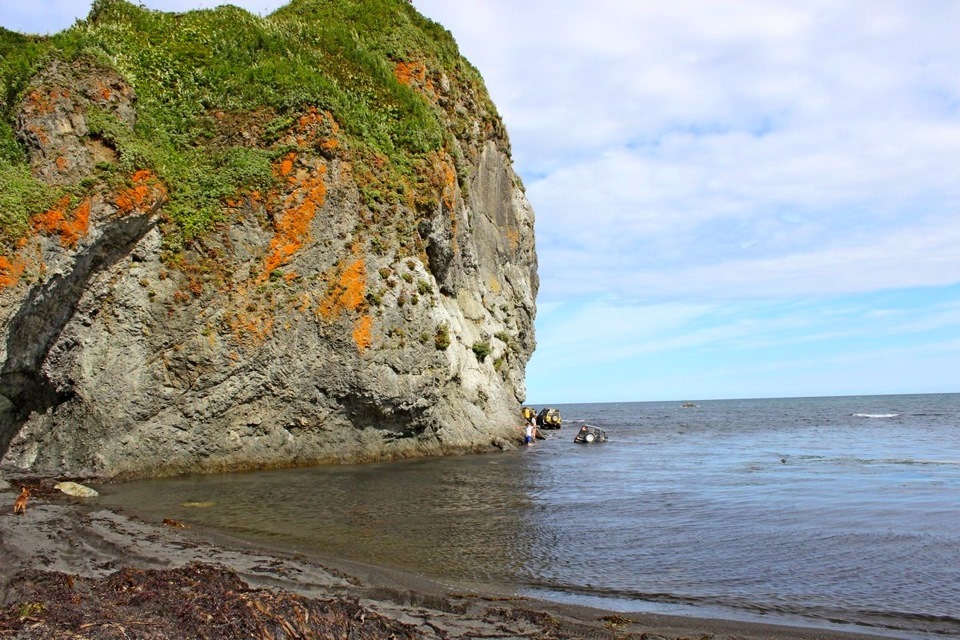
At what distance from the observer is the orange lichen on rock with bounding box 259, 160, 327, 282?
72.7 feet

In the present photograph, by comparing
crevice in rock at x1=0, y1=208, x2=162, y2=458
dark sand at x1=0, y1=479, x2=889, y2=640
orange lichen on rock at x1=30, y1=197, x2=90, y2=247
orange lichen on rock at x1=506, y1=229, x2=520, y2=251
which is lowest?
dark sand at x1=0, y1=479, x2=889, y2=640

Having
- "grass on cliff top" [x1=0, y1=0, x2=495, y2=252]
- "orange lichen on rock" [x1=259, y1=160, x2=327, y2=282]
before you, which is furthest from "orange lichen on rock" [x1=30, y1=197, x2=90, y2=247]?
"orange lichen on rock" [x1=259, y1=160, x2=327, y2=282]

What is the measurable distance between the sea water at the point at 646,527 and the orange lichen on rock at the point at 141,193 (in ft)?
26.2

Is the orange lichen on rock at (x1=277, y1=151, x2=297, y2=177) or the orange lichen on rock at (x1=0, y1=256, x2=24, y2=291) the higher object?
the orange lichen on rock at (x1=277, y1=151, x2=297, y2=177)

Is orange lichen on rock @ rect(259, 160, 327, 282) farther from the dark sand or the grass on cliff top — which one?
the dark sand

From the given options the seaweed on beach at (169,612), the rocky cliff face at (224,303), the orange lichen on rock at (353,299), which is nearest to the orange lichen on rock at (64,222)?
the rocky cliff face at (224,303)

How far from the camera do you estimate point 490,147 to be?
122 ft

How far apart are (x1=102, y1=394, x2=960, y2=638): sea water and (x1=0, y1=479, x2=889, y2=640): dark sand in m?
0.75

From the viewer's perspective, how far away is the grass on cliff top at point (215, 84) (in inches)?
814

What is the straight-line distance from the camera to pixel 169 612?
5.77 metres

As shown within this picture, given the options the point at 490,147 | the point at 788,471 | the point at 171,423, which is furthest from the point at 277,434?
the point at 490,147

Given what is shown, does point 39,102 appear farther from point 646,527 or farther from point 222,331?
point 646,527

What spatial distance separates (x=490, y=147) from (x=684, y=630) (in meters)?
32.8

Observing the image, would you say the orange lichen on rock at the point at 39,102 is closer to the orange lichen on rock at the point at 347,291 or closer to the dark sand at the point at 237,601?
the orange lichen on rock at the point at 347,291
